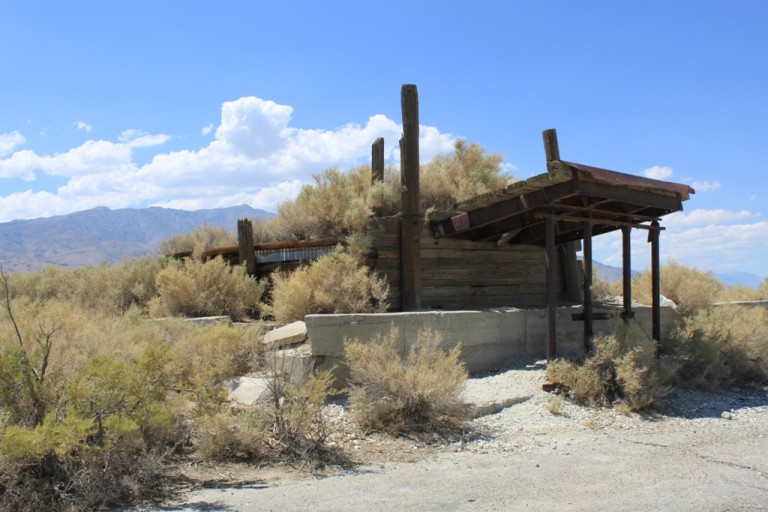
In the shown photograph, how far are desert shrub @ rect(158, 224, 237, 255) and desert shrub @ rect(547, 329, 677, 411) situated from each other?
9.08 m

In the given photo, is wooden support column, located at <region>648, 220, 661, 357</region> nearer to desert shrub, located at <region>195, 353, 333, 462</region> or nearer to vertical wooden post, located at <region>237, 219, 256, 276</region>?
desert shrub, located at <region>195, 353, 333, 462</region>

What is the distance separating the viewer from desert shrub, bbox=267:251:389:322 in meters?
10.3

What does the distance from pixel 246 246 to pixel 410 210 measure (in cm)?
358

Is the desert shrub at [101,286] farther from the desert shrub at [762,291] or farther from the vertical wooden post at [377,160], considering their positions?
the desert shrub at [762,291]

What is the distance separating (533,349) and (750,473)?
4.86 m

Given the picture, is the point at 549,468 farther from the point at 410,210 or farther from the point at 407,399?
the point at 410,210

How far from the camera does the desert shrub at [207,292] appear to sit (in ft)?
37.5

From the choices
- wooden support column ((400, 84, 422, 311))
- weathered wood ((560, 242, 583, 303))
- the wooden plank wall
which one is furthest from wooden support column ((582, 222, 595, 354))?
weathered wood ((560, 242, 583, 303))

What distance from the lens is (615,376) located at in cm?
903

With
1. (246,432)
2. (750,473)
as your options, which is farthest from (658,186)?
(246,432)

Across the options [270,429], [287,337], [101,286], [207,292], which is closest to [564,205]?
[287,337]

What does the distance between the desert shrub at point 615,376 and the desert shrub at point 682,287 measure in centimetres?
647

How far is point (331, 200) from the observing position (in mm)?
13148

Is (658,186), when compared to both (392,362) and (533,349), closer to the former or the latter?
(533,349)
